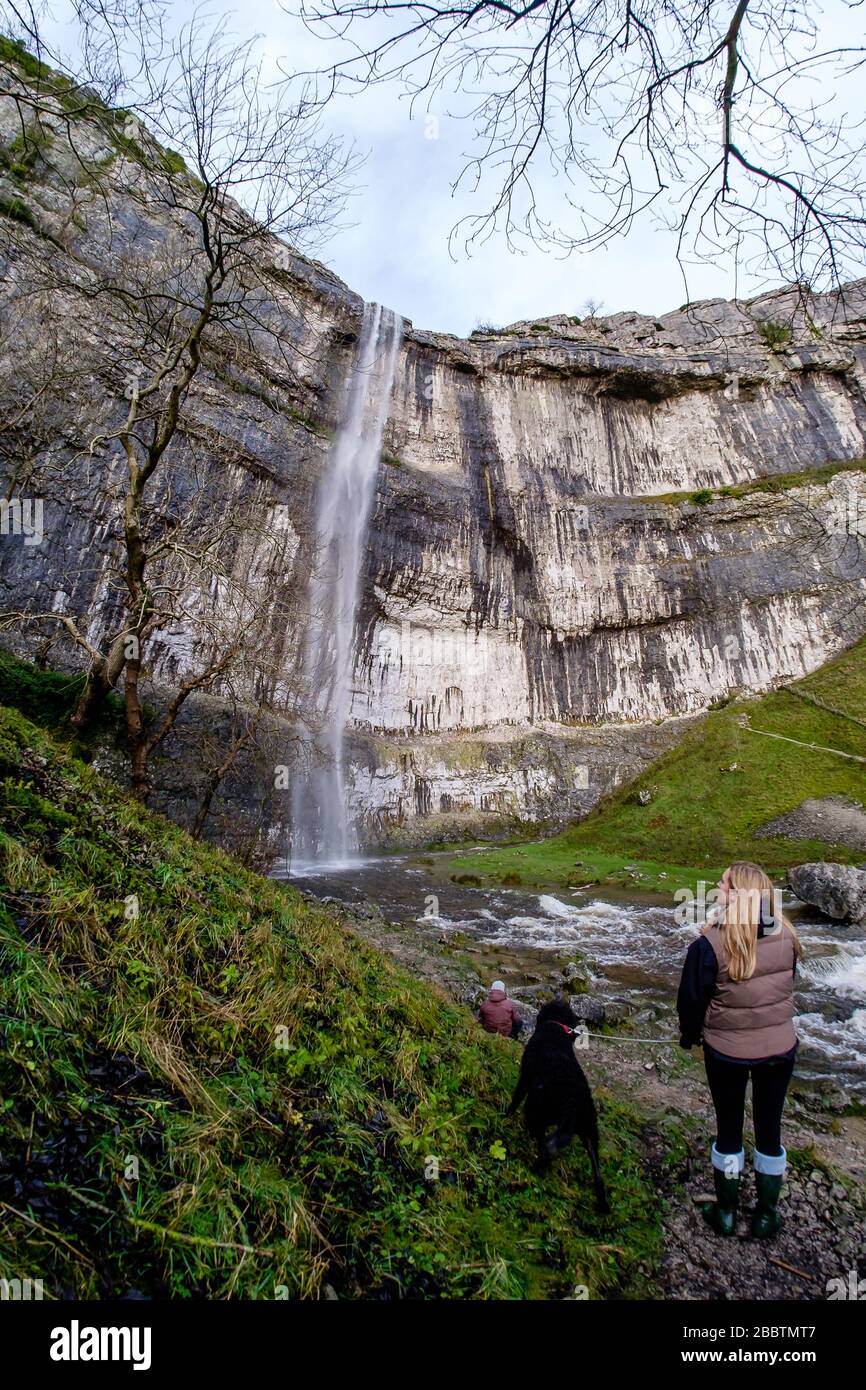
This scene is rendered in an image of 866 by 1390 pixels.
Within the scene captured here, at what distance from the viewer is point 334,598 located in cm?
3222

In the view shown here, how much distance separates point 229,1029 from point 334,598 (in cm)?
2971

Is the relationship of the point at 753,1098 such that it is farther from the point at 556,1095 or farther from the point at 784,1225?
the point at 556,1095

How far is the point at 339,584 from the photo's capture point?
3247 centimetres

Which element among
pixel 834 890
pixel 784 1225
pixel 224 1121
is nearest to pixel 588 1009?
pixel 784 1225

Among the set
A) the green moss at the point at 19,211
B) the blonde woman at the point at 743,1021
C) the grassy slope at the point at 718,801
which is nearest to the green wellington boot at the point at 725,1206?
the blonde woman at the point at 743,1021

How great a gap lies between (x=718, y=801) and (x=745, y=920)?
25790 millimetres

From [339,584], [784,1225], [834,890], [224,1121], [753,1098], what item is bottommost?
[834,890]

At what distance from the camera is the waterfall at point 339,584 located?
2720 centimetres

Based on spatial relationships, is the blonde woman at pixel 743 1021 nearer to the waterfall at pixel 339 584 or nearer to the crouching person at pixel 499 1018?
the crouching person at pixel 499 1018

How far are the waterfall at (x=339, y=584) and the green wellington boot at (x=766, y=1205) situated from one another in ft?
77.2

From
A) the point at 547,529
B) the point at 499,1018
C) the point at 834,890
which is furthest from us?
the point at 547,529

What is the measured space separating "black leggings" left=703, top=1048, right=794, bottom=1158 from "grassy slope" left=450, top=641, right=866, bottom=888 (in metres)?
17.2

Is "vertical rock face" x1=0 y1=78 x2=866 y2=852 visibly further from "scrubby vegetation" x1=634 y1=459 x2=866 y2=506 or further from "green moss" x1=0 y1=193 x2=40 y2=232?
"green moss" x1=0 y1=193 x2=40 y2=232

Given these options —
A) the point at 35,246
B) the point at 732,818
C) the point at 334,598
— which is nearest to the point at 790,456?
the point at 732,818
